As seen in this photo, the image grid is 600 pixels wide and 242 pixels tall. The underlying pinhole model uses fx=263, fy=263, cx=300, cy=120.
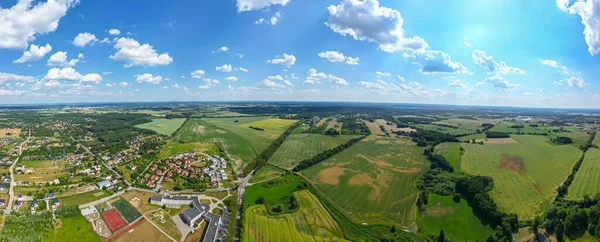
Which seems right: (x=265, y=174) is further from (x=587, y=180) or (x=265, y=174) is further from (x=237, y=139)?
(x=587, y=180)

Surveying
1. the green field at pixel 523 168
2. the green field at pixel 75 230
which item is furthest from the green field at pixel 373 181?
the green field at pixel 75 230

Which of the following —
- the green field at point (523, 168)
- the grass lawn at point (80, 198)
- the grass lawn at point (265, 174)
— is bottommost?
the grass lawn at point (80, 198)

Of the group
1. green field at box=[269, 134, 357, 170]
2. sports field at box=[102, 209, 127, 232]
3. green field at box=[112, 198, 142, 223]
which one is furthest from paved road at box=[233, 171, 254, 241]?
sports field at box=[102, 209, 127, 232]

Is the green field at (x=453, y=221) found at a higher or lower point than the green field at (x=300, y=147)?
lower

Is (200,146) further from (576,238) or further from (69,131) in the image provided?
(576,238)

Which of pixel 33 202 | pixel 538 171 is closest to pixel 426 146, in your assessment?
pixel 538 171

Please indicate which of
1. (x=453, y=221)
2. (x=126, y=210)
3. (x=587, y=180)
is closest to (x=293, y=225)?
(x=453, y=221)

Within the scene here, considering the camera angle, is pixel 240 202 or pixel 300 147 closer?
pixel 240 202

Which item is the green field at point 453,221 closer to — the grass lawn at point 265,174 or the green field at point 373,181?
the green field at point 373,181
